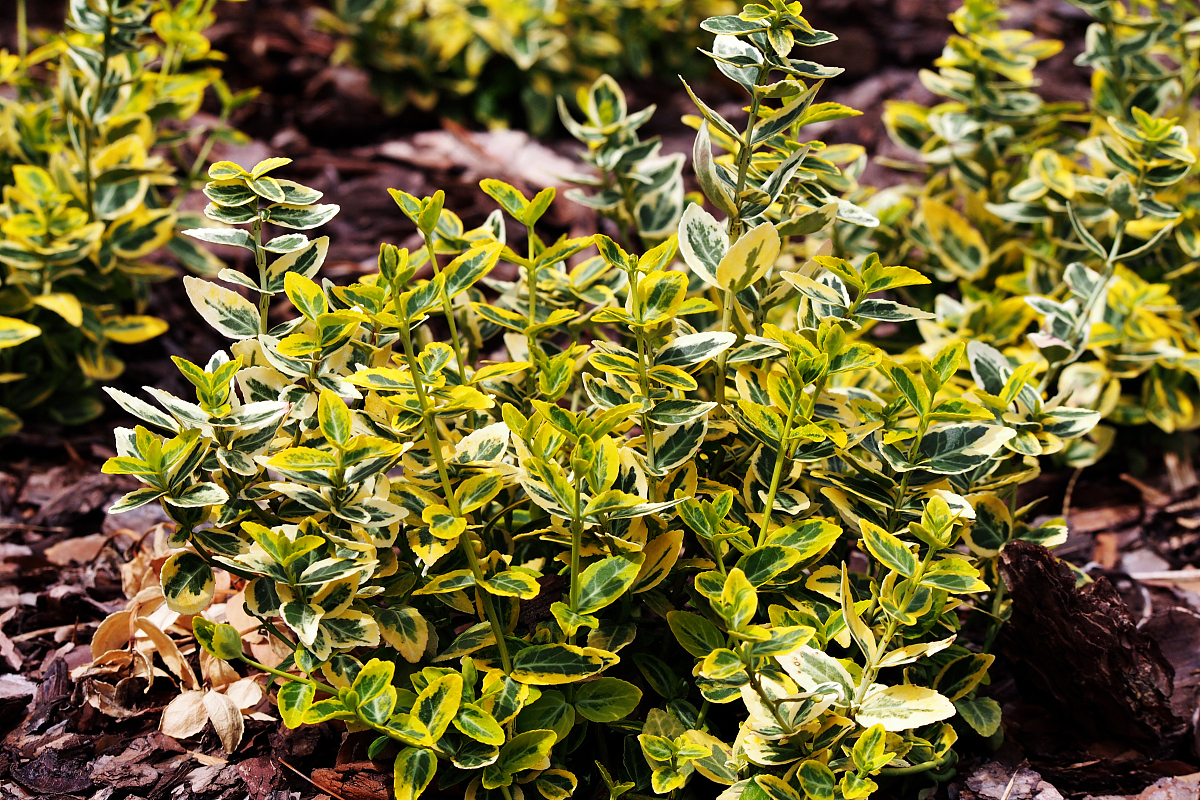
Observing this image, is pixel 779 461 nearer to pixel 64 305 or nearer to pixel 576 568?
pixel 576 568

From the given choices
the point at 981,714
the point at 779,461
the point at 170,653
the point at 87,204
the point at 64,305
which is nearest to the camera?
the point at 779,461

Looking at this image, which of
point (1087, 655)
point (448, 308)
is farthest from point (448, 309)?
point (1087, 655)

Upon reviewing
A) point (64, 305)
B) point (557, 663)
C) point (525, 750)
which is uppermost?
point (557, 663)

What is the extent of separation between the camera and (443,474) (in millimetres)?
1405

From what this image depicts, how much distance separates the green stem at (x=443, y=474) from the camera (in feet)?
4.50

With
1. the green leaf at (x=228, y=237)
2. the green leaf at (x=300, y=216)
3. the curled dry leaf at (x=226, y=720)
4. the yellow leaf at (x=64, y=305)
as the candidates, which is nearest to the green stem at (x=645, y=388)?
the green leaf at (x=300, y=216)

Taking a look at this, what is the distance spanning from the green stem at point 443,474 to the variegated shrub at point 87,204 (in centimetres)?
130

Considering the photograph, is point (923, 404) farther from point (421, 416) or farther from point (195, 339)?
point (195, 339)

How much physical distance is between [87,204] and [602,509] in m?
1.81

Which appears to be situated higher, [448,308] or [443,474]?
[448,308]

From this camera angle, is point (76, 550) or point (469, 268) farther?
point (76, 550)

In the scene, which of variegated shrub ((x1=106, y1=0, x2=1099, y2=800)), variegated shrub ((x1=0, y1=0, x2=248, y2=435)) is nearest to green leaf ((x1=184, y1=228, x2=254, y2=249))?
variegated shrub ((x1=106, y1=0, x2=1099, y2=800))

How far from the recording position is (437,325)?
8.47 ft

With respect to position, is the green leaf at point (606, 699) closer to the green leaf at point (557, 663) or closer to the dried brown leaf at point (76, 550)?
the green leaf at point (557, 663)
